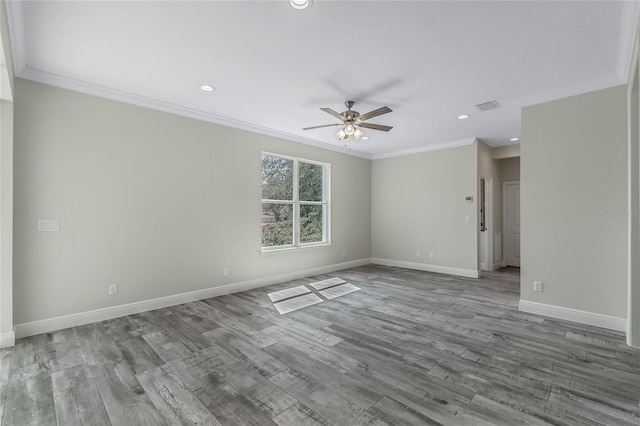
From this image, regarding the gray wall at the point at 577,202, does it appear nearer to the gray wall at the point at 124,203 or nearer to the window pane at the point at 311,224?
the window pane at the point at 311,224

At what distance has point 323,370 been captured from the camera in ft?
7.97

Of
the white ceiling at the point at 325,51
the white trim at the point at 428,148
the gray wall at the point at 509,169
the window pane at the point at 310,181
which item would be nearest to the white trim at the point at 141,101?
the white ceiling at the point at 325,51

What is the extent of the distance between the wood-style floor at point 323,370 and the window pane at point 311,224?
7.67 ft

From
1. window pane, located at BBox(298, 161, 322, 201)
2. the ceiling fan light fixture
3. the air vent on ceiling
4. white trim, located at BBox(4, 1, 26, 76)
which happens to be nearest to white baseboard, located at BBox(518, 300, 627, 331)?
the air vent on ceiling

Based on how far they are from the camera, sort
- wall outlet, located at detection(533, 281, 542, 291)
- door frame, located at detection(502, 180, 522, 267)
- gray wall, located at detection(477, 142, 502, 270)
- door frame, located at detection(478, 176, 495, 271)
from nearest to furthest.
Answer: wall outlet, located at detection(533, 281, 542, 291)
gray wall, located at detection(477, 142, 502, 270)
door frame, located at detection(478, 176, 495, 271)
door frame, located at detection(502, 180, 522, 267)

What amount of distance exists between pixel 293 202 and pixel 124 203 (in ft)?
9.31

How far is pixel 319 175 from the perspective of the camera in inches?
252

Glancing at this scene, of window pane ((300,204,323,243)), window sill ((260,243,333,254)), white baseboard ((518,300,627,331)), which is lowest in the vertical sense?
white baseboard ((518,300,627,331))

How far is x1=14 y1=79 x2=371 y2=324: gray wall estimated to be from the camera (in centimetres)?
313

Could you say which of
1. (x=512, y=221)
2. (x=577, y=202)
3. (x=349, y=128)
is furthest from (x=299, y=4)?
(x=512, y=221)

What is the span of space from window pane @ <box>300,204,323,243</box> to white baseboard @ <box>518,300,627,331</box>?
12.2ft

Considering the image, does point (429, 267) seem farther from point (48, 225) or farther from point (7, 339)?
point (7, 339)

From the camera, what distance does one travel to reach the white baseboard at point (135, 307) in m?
3.12

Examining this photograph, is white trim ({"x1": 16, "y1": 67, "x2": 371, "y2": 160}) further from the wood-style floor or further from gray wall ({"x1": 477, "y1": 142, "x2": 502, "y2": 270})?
gray wall ({"x1": 477, "y1": 142, "x2": 502, "y2": 270})
